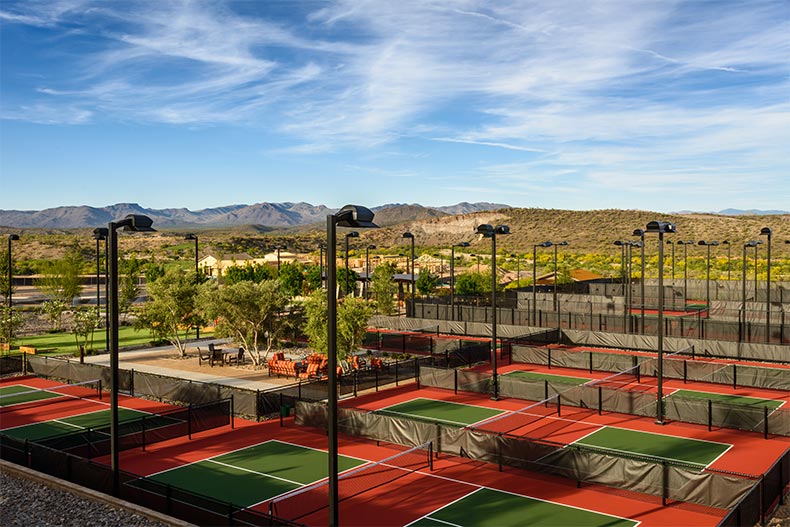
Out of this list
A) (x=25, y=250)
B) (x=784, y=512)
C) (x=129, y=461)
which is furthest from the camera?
(x=25, y=250)

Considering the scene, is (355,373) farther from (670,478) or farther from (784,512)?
(784,512)

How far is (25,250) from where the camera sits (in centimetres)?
14912

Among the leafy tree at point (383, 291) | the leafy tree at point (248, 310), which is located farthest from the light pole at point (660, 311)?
the leafy tree at point (383, 291)

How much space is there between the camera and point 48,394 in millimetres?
32531

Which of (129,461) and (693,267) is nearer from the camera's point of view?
(129,461)

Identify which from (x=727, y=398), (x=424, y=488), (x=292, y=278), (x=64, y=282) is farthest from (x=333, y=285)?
(x=292, y=278)

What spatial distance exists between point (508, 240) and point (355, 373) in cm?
14824

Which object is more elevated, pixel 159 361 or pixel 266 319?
pixel 266 319

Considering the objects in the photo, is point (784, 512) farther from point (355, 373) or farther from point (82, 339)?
point (82, 339)

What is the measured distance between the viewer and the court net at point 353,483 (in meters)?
16.9

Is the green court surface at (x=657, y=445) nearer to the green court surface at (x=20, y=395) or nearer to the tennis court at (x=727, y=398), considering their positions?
the tennis court at (x=727, y=398)

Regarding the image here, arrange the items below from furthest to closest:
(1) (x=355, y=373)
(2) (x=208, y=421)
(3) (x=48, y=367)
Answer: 1. (3) (x=48, y=367)
2. (1) (x=355, y=373)
3. (2) (x=208, y=421)

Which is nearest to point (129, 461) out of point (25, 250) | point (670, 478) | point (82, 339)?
point (670, 478)

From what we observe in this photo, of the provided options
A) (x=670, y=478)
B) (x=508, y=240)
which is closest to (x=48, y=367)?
(x=670, y=478)
